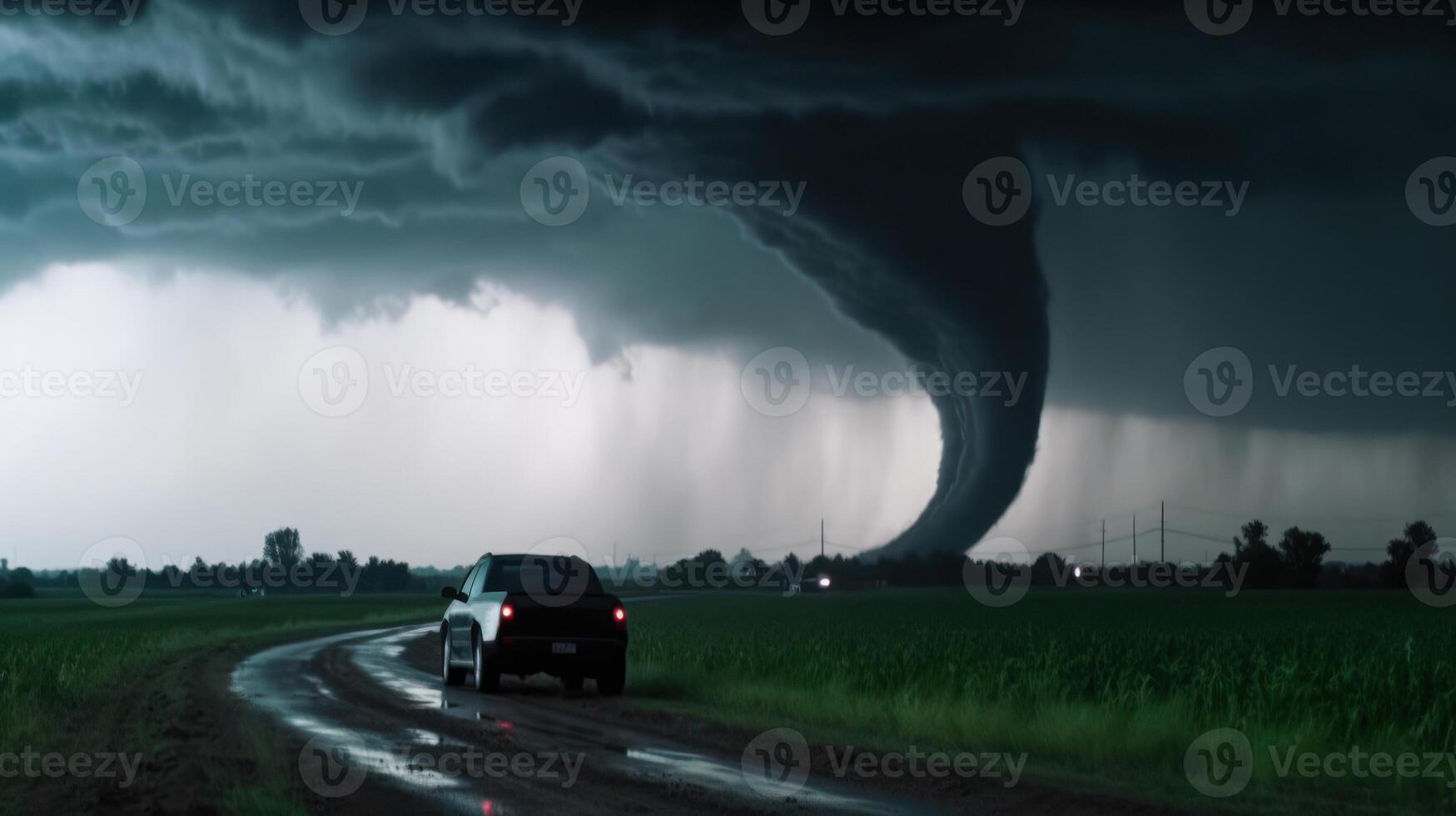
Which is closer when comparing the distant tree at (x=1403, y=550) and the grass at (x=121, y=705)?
the grass at (x=121, y=705)

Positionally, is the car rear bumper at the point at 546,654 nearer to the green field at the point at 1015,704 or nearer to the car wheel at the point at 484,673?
the car wheel at the point at 484,673

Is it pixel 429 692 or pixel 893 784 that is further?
pixel 429 692

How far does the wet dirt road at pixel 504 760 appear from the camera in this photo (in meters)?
8.96

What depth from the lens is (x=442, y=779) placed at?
9883 millimetres

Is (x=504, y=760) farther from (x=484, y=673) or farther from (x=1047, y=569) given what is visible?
(x=1047, y=569)

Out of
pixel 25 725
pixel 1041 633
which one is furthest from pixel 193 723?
pixel 1041 633

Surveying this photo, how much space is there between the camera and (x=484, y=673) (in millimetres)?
18734

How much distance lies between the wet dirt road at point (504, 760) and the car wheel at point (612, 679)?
1.05 ft

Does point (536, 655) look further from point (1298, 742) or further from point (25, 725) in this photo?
point (1298, 742)

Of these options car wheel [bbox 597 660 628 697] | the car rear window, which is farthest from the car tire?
car wheel [bbox 597 660 628 697]

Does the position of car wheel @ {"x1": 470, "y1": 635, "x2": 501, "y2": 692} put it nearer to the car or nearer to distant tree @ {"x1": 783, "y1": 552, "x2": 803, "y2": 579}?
the car

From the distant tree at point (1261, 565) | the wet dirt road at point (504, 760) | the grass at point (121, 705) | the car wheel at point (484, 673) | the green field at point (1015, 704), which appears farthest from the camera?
the distant tree at point (1261, 565)

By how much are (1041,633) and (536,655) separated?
21035mm

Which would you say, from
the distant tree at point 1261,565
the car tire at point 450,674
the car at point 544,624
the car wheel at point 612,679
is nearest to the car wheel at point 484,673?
the car at point 544,624
